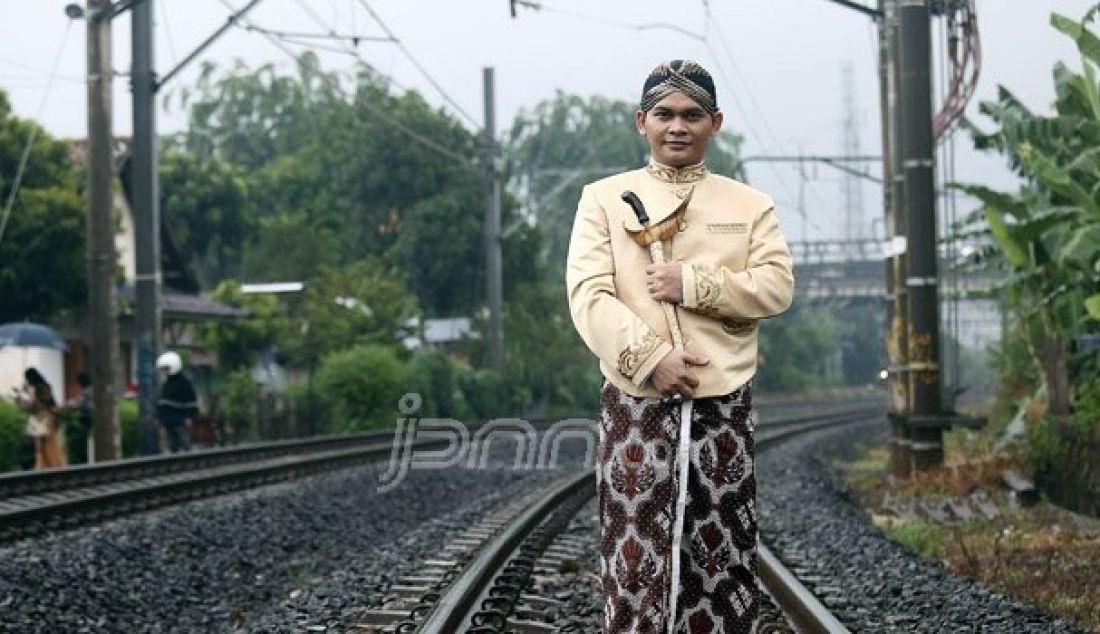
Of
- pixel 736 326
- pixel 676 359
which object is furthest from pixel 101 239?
pixel 676 359

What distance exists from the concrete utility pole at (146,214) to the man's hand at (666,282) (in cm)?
1831

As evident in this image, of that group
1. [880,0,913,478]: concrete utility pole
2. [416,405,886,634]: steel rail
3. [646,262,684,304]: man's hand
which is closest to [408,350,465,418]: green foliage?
[880,0,913,478]: concrete utility pole

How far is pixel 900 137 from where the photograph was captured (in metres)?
16.2

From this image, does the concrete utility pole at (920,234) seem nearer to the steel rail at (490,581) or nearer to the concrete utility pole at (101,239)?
the steel rail at (490,581)

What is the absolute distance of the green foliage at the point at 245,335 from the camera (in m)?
35.8

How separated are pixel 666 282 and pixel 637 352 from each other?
0.18 m

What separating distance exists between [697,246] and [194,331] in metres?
33.5

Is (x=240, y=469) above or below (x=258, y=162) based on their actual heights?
below

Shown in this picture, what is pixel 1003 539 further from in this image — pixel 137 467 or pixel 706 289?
pixel 137 467

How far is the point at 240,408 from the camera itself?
28875 mm

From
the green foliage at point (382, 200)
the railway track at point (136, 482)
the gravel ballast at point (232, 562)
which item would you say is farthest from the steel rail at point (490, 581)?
the green foliage at point (382, 200)

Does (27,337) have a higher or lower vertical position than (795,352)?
higher

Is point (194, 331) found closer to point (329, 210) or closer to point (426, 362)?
point (426, 362)

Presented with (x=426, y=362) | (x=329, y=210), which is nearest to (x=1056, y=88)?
(x=426, y=362)
